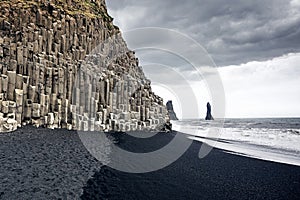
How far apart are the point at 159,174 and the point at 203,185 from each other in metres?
2.46

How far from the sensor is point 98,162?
13.1 metres

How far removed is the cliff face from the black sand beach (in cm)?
783

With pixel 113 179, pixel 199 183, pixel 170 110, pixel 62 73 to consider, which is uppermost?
pixel 170 110

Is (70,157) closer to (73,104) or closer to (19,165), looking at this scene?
(19,165)

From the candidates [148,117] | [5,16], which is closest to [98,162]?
[5,16]

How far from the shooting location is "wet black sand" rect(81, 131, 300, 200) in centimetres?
Answer: 977

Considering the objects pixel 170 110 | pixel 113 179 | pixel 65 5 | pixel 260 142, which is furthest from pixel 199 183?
pixel 170 110

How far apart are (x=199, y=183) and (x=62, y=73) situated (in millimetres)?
20479

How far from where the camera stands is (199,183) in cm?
1178

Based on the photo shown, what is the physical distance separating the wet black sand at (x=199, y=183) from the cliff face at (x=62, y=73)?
1374 centimetres

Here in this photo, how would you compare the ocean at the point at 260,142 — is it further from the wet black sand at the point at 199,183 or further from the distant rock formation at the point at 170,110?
the distant rock formation at the point at 170,110

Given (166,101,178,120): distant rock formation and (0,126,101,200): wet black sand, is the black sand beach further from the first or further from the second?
(166,101,178,120): distant rock formation

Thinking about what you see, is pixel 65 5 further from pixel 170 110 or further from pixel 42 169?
pixel 170 110

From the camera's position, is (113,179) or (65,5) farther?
(65,5)
